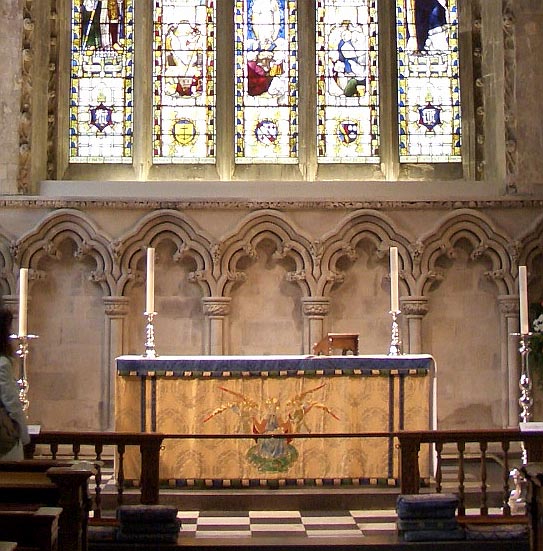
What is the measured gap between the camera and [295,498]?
6.70 meters

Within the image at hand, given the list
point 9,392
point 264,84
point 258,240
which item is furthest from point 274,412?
point 264,84

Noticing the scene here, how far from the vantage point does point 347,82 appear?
32.1 ft

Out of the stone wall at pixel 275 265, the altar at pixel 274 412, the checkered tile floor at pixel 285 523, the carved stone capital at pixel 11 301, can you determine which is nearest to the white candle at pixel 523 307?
the altar at pixel 274 412

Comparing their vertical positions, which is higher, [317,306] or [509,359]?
[317,306]

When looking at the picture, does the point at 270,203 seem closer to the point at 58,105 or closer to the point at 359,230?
the point at 359,230

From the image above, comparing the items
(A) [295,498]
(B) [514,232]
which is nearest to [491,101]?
(B) [514,232]

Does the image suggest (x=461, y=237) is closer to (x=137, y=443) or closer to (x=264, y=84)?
(x=264, y=84)

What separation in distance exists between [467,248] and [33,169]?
4.27m

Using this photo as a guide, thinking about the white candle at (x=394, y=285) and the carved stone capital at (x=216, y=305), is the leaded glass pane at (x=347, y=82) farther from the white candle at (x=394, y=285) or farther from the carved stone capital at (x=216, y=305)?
the white candle at (x=394, y=285)

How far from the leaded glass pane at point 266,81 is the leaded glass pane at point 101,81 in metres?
1.13

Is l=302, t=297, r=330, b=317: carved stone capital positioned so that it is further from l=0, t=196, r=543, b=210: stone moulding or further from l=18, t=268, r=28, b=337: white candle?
l=18, t=268, r=28, b=337: white candle

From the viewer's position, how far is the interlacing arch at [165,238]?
898 cm

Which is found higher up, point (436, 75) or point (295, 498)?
point (436, 75)

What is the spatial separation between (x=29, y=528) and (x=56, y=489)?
0.56 metres
